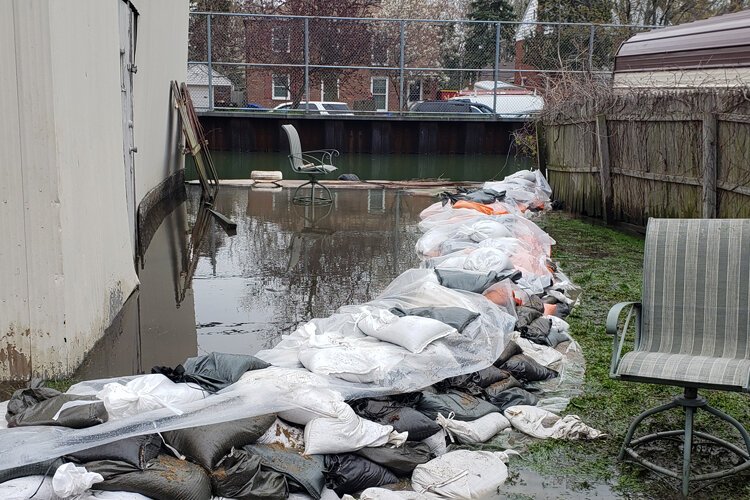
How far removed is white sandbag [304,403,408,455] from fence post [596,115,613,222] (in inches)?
296

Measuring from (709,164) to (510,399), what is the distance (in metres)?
4.98

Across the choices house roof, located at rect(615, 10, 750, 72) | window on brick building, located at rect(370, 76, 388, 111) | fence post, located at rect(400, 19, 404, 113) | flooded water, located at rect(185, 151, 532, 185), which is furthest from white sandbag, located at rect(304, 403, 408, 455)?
window on brick building, located at rect(370, 76, 388, 111)

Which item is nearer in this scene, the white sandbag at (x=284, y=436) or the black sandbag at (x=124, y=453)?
the black sandbag at (x=124, y=453)

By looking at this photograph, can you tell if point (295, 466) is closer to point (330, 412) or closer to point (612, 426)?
point (330, 412)

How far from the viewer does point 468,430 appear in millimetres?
4074

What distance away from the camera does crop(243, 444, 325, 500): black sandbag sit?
340 centimetres

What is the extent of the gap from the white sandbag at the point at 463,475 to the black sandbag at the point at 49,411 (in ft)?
4.59

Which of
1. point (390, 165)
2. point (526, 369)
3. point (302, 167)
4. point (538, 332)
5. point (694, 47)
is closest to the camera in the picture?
point (526, 369)

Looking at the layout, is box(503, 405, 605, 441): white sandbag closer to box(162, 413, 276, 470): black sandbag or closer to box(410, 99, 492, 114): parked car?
box(162, 413, 276, 470): black sandbag

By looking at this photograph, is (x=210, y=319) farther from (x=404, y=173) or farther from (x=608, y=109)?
(x=404, y=173)

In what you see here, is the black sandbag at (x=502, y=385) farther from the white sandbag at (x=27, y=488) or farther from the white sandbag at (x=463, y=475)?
the white sandbag at (x=27, y=488)

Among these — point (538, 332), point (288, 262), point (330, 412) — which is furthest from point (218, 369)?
point (288, 262)

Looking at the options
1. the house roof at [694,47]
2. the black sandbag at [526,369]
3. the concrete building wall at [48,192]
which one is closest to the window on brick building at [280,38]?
the house roof at [694,47]

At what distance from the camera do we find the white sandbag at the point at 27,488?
2930mm
